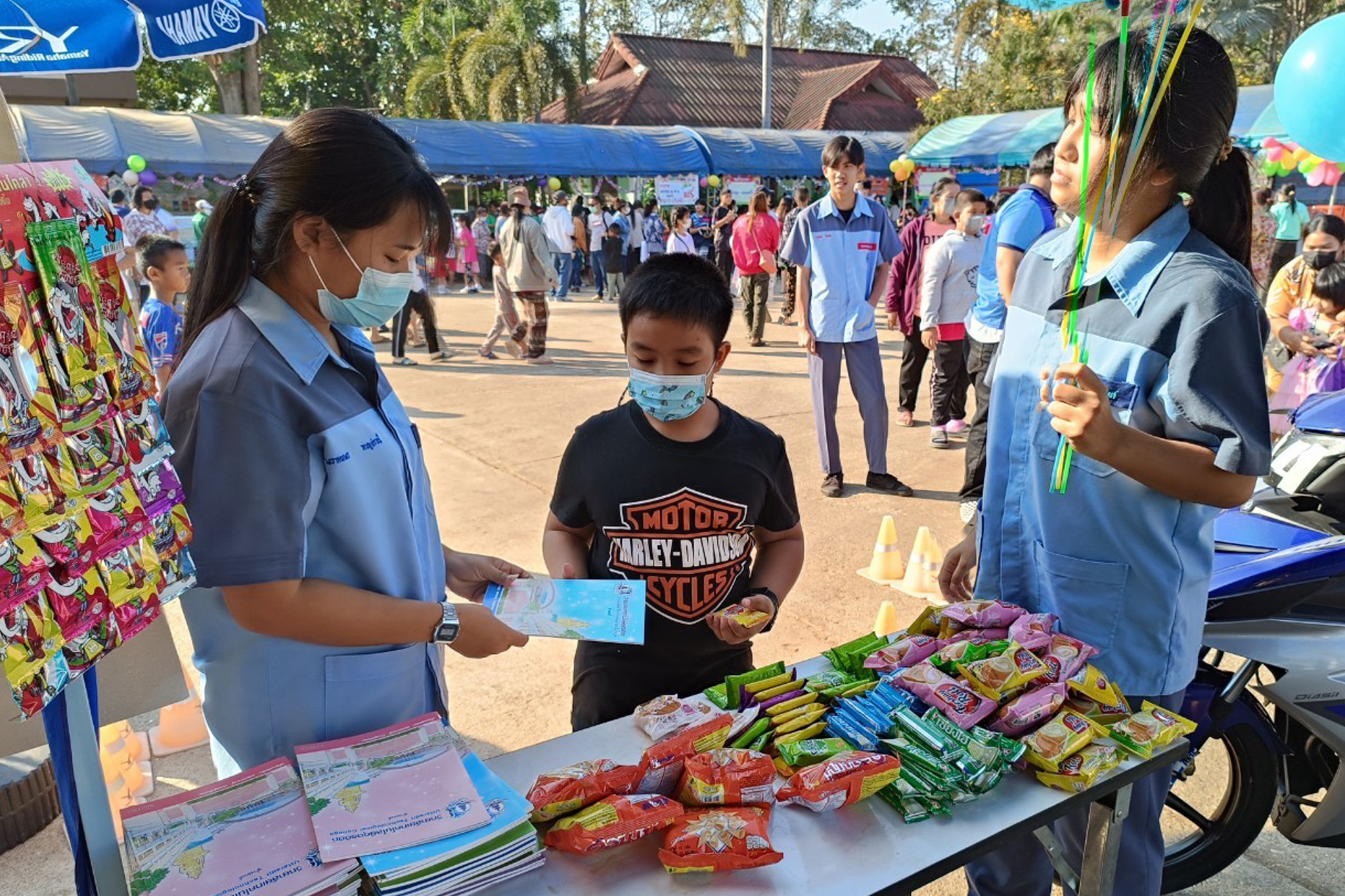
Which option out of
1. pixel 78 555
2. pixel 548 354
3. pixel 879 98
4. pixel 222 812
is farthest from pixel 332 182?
pixel 879 98

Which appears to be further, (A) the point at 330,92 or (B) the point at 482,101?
(A) the point at 330,92

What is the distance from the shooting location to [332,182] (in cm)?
139

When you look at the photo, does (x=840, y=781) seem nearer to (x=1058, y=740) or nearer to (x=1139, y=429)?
(x=1058, y=740)

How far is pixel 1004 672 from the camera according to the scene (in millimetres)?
1601

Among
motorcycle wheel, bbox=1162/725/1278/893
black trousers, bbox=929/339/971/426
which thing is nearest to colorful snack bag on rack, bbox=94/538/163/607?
motorcycle wheel, bbox=1162/725/1278/893

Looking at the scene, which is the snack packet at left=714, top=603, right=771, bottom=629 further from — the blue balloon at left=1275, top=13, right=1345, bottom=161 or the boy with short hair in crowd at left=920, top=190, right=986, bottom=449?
the boy with short hair in crowd at left=920, top=190, right=986, bottom=449

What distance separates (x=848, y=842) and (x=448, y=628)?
693 mm

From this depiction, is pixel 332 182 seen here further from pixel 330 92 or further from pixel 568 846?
pixel 330 92

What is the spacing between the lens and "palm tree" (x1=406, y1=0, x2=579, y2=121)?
74.6 ft

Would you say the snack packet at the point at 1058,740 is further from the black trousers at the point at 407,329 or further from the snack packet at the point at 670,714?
the black trousers at the point at 407,329

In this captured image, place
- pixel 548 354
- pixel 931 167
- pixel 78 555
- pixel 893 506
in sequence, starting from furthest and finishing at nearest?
pixel 931 167 → pixel 548 354 → pixel 893 506 → pixel 78 555

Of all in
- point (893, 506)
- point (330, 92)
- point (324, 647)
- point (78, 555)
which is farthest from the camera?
point (330, 92)

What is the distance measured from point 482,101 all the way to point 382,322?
23.5 m

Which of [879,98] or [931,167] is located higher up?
[879,98]
